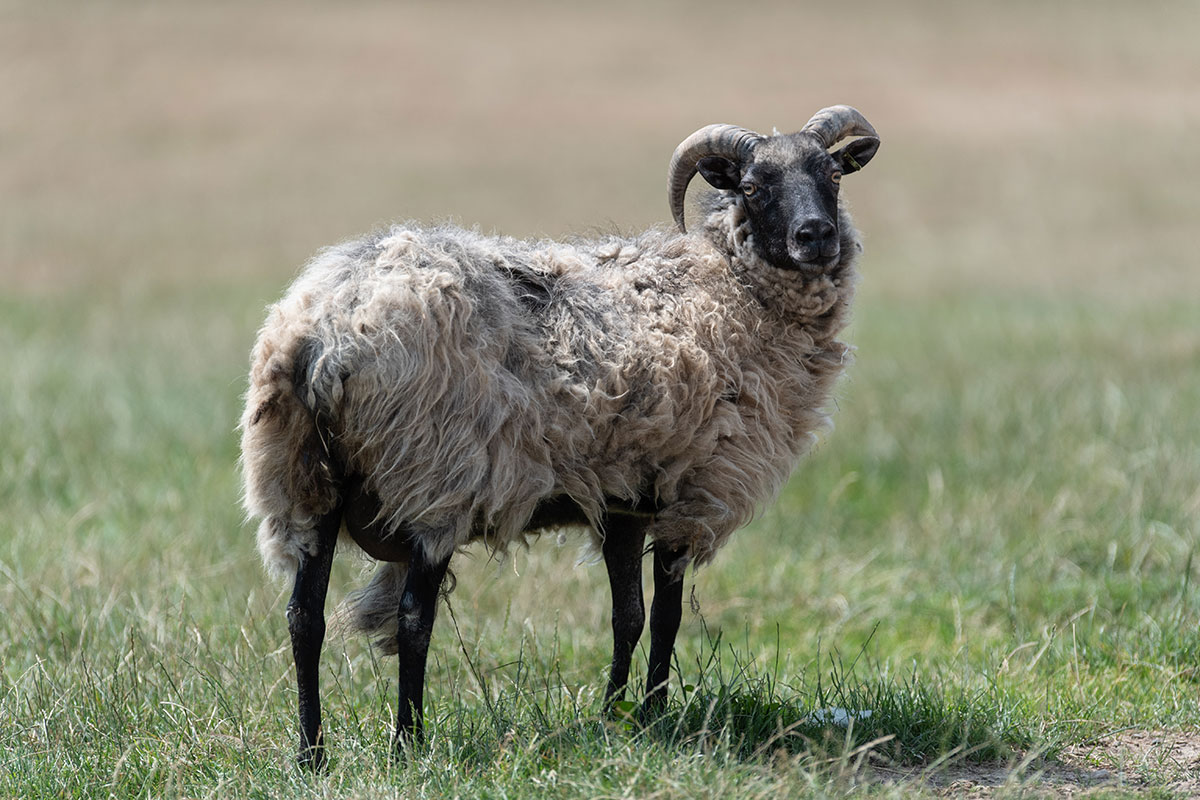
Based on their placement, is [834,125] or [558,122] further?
[558,122]

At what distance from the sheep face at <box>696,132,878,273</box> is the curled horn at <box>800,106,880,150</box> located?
65 mm

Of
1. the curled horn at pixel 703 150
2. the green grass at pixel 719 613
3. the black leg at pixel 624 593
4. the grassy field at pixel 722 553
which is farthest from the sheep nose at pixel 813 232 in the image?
the green grass at pixel 719 613

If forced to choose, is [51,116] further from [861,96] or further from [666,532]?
[666,532]

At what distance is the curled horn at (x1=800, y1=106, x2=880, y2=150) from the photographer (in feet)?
18.9

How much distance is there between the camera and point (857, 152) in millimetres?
6094

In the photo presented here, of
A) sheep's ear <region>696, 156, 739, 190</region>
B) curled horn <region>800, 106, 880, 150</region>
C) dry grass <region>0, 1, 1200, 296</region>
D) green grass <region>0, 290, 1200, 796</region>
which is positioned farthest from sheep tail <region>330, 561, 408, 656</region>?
dry grass <region>0, 1, 1200, 296</region>

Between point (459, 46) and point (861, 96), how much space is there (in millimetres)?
13871

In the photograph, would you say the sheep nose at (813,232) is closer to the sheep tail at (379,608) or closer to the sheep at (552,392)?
the sheep at (552,392)

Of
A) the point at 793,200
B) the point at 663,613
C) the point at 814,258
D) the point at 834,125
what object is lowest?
the point at 663,613

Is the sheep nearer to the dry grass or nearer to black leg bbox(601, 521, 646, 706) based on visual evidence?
black leg bbox(601, 521, 646, 706)

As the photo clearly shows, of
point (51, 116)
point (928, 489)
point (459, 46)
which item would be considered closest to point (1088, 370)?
point (928, 489)

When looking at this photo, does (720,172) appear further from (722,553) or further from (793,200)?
(722,553)

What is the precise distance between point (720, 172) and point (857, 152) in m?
0.75

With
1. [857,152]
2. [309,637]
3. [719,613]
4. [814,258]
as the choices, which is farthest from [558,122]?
[309,637]
